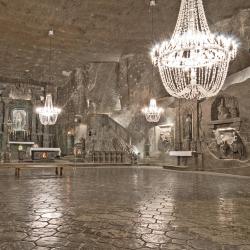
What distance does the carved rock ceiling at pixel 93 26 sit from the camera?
38.4ft

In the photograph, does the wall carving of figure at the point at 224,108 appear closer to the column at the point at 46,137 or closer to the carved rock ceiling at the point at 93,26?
the carved rock ceiling at the point at 93,26

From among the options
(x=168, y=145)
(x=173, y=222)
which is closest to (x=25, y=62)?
(x=168, y=145)

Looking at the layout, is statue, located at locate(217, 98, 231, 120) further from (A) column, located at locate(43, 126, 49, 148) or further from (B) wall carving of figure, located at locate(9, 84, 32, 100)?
(B) wall carving of figure, located at locate(9, 84, 32, 100)

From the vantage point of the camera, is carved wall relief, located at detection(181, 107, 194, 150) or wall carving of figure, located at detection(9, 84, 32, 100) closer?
carved wall relief, located at detection(181, 107, 194, 150)

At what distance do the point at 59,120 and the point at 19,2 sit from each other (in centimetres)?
1633

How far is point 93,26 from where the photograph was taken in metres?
14.7

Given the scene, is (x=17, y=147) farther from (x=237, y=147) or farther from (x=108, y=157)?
(x=237, y=147)

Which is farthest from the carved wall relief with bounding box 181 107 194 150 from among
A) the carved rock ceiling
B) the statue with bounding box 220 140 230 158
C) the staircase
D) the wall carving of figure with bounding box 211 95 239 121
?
the staircase

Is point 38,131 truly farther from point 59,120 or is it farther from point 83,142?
point 83,142

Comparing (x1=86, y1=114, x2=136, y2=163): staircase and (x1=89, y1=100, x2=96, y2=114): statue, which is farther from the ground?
(x1=89, y1=100, x2=96, y2=114): statue

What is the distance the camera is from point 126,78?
21062mm

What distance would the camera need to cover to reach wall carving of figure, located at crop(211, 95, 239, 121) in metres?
13.0

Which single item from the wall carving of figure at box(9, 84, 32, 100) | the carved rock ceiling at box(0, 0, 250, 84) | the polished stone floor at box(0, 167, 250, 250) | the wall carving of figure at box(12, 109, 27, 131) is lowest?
the polished stone floor at box(0, 167, 250, 250)

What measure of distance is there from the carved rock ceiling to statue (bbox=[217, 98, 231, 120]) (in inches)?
68.9
